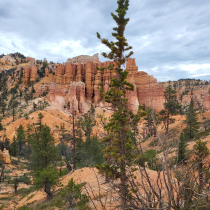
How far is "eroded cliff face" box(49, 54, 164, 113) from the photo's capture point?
187ft

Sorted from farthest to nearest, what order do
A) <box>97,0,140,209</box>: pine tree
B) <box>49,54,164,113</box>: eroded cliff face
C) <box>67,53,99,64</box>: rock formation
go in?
<box>67,53,99,64</box>: rock formation
<box>49,54,164,113</box>: eroded cliff face
<box>97,0,140,209</box>: pine tree

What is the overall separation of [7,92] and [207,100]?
4264 inches

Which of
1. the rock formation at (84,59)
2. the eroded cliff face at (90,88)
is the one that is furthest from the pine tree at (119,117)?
the rock formation at (84,59)

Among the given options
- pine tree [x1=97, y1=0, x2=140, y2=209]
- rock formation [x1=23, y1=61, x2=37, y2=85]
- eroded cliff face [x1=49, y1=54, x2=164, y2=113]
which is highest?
rock formation [x1=23, y1=61, x2=37, y2=85]

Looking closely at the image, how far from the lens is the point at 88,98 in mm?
67438

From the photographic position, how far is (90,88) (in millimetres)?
68375

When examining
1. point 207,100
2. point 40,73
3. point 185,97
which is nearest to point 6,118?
point 40,73

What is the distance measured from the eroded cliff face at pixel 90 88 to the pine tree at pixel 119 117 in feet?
147

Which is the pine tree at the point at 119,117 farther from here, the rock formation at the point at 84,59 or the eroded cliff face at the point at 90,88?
the rock formation at the point at 84,59

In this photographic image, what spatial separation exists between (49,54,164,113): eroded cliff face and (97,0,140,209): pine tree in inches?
1765

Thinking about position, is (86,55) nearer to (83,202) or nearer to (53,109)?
(53,109)

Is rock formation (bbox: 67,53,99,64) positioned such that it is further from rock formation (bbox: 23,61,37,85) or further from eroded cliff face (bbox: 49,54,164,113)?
rock formation (bbox: 23,61,37,85)

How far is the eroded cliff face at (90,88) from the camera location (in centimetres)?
5700

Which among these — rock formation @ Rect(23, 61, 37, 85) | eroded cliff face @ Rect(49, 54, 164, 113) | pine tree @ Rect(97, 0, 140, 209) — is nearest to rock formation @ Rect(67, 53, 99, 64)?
eroded cliff face @ Rect(49, 54, 164, 113)
